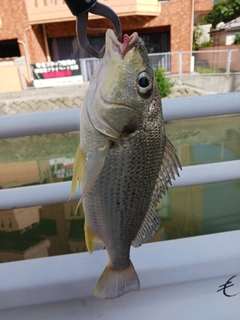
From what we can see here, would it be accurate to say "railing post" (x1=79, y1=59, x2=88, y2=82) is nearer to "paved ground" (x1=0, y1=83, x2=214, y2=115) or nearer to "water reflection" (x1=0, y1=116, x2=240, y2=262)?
"paved ground" (x1=0, y1=83, x2=214, y2=115)

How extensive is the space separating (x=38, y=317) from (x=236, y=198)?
12.8 feet

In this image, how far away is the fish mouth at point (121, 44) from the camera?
73cm

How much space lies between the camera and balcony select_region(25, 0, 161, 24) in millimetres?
10383

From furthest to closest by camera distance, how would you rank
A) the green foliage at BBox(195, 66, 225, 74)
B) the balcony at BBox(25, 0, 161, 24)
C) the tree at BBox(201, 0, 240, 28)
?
the tree at BBox(201, 0, 240, 28)
the balcony at BBox(25, 0, 161, 24)
the green foliage at BBox(195, 66, 225, 74)

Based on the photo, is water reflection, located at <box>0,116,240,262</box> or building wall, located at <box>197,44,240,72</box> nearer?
water reflection, located at <box>0,116,240,262</box>

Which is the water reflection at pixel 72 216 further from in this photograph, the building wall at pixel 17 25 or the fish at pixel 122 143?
the building wall at pixel 17 25

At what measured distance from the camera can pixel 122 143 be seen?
0.80 meters

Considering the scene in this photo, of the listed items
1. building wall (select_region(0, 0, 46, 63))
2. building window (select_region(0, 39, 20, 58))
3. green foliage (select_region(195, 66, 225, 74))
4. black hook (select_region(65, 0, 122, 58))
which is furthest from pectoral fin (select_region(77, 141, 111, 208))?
building window (select_region(0, 39, 20, 58))

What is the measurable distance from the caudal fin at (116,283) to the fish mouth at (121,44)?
656 millimetres

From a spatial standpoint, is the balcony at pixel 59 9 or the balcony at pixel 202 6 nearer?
the balcony at pixel 59 9

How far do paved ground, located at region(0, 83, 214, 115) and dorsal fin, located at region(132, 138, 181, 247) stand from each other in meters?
7.94

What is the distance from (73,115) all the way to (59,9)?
36.6 ft

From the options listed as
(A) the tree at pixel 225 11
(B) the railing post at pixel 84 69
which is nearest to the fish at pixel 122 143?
(B) the railing post at pixel 84 69

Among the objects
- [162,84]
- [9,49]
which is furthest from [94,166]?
[9,49]
